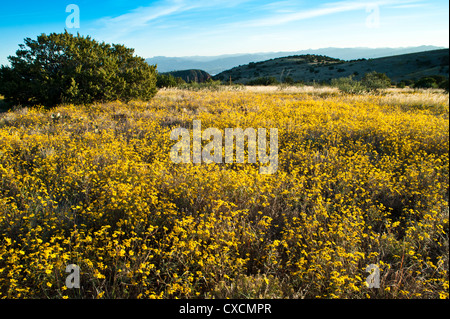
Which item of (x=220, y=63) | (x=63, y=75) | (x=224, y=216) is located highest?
(x=220, y=63)

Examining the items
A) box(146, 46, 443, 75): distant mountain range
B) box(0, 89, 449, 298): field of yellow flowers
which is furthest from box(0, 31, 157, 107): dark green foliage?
box(146, 46, 443, 75): distant mountain range

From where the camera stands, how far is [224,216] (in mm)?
3465

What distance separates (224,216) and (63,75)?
11.8 m

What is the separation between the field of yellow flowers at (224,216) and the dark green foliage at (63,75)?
8.70 feet

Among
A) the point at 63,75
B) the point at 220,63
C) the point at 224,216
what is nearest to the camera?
the point at 224,216

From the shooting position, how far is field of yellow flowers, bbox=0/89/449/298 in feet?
8.75

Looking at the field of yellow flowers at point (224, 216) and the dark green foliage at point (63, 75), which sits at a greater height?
the dark green foliage at point (63, 75)

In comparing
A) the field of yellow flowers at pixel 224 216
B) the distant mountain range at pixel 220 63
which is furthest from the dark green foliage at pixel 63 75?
the distant mountain range at pixel 220 63

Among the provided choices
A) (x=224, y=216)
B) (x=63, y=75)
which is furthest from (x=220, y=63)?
(x=224, y=216)

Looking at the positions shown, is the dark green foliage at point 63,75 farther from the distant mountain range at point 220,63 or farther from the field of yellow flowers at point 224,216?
the distant mountain range at point 220,63

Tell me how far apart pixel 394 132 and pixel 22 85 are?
14773mm

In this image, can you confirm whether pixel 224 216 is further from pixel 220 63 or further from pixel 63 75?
pixel 220 63

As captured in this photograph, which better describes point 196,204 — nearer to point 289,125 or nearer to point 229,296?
point 229,296

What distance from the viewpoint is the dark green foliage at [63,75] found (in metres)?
11.2
